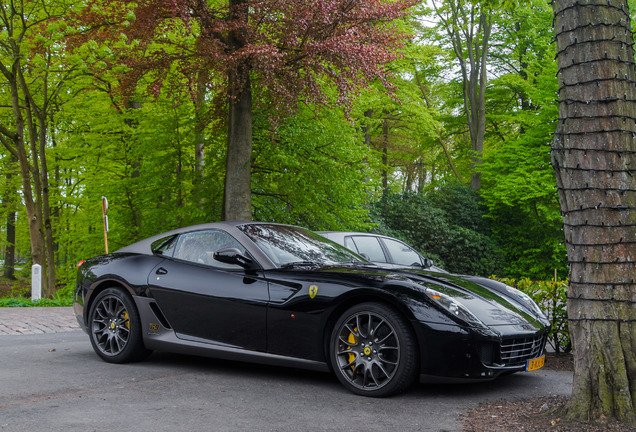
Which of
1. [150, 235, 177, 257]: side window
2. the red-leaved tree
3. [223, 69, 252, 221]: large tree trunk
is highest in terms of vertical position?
the red-leaved tree

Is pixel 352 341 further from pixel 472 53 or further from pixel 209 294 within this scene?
pixel 472 53

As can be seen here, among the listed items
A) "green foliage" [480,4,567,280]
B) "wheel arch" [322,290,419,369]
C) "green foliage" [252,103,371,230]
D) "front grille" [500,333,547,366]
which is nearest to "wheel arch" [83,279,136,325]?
"wheel arch" [322,290,419,369]

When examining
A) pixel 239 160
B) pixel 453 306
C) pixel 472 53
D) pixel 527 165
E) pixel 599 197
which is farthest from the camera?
pixel 472 53

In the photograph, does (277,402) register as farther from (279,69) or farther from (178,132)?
(178,132)

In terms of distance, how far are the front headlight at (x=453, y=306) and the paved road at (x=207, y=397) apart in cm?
63

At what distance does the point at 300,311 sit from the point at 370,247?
537 centimetres

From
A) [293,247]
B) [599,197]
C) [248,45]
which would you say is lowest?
[293,247]

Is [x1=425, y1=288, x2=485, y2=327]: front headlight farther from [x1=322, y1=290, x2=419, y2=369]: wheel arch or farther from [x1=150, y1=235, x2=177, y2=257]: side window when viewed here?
[x1=150, y1=235, x2=177, y2=257]: side window

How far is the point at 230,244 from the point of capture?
593cm

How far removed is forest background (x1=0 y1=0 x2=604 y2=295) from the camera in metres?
15.4

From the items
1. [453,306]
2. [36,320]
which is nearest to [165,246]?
[453,306]

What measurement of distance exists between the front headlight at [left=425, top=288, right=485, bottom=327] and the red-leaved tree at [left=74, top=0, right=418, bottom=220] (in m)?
8.15

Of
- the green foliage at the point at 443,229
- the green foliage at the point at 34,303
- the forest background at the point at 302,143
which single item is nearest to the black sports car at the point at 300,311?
the forest background at the point at 302,143

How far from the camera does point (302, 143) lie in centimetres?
1573
